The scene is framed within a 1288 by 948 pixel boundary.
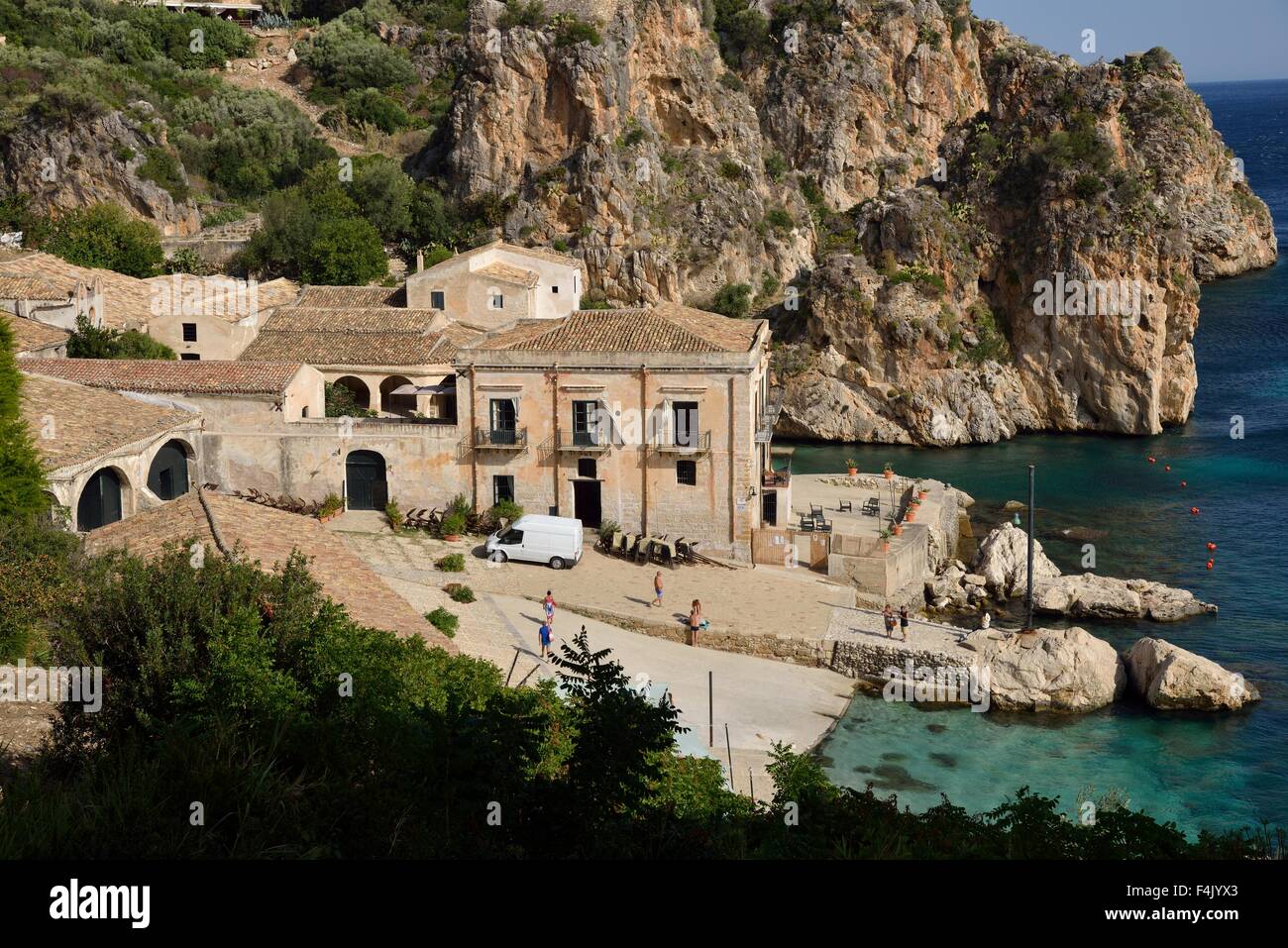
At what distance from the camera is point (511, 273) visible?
52.1m

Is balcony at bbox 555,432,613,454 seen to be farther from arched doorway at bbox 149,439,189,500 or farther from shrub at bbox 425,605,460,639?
arched doorway at bbox 149,439,189,500

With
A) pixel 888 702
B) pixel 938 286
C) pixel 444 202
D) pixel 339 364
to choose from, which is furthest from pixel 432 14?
pixel 888 702

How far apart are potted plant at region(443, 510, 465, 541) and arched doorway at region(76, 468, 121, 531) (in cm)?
886

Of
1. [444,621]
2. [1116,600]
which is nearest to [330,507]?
[444,621]

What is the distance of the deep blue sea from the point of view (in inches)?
1025

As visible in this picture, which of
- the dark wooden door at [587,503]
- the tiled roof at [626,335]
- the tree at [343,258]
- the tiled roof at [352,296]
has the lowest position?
the dark wooden door at [587,503]

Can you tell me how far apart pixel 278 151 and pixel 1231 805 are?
2797 inches

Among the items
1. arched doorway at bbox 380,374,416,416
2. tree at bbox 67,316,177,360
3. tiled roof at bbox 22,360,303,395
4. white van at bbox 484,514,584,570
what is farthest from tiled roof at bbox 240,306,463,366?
white van at bbox 484,514,584,570

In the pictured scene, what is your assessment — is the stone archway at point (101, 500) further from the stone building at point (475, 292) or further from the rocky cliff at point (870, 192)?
the rocky cliff at point (870, 192)

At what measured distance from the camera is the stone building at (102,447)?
97.5 ft

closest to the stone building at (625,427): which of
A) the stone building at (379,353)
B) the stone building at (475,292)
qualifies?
the stone building at (379,353)

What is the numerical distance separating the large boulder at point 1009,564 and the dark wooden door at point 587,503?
1221 cm

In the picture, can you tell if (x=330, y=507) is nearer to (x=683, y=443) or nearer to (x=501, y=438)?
(x=501, y=438)
